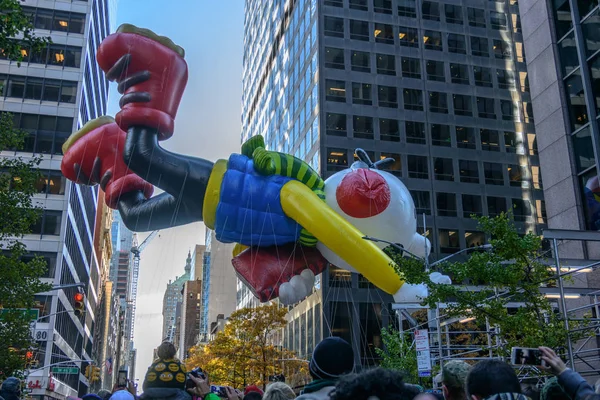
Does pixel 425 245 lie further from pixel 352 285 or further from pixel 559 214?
pixel 352 285

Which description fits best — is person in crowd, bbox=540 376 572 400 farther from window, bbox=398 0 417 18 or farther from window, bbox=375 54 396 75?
window, bbox=398 0 417 18

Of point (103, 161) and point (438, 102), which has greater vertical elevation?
point (438, 102)

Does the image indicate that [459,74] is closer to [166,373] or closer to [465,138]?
[465,138]

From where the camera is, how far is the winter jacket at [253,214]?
15.9 m

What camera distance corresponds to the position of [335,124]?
2095 inches

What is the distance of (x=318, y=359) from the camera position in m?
4.45

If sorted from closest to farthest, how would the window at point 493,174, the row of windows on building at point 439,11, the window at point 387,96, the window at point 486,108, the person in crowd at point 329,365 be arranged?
the person in crowd at point 329,365, the window at point 387,96, the window at point 493,174, the window at point 486,108, the row of windows on building at point 439,11

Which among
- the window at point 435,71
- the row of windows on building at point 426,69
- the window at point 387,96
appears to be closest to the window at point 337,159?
the window at point 387,96

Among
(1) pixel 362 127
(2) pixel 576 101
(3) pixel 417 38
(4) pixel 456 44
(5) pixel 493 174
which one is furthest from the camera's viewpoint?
(4) pixel 456 44

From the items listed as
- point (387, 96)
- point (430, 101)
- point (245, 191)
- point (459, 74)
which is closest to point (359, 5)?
point (387, 96)

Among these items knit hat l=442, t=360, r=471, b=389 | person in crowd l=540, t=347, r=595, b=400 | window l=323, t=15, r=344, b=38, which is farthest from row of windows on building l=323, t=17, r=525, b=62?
person in crowd l=540, t=347, r=595, b=400

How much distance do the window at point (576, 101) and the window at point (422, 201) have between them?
1343 inches

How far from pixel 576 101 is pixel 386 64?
38386 millimetres

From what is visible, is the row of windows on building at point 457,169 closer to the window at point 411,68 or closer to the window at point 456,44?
the window at point 411,68
